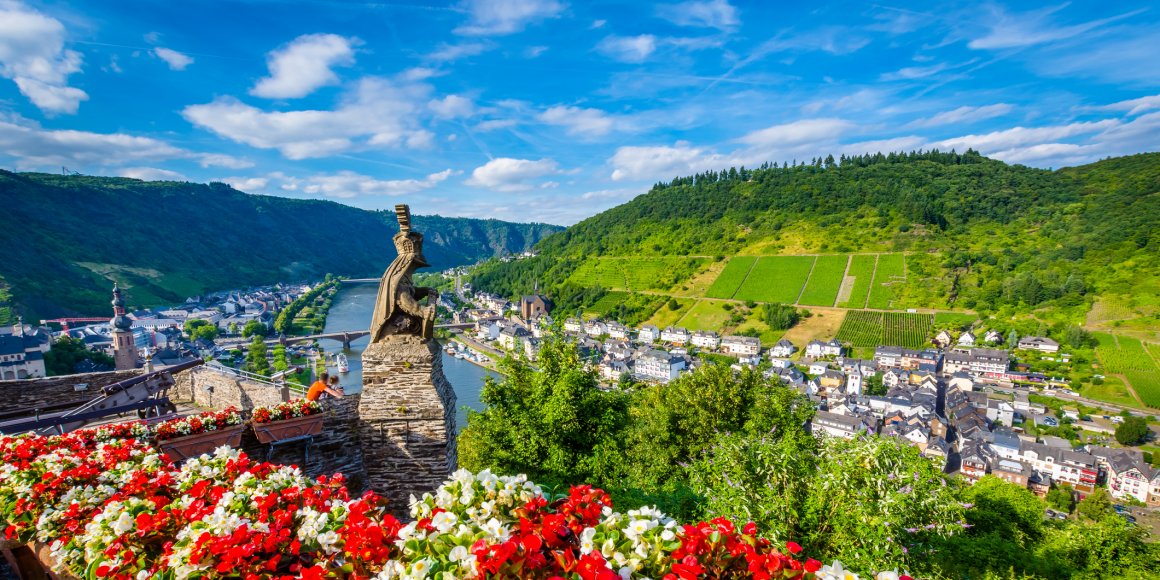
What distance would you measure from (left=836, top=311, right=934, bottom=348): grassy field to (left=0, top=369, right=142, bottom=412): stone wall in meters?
86.8

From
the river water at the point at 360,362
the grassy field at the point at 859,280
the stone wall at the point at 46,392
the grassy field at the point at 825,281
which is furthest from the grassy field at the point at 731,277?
the stone wall at the point at 46,392

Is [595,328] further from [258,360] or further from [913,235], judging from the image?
[913,235]

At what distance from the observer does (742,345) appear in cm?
7788

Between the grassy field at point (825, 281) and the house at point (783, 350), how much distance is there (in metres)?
18.0

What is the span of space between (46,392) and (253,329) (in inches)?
3290

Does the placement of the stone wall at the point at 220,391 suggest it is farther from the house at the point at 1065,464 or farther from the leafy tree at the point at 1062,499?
the house at the point at 1065,464

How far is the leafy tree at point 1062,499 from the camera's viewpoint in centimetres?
3209

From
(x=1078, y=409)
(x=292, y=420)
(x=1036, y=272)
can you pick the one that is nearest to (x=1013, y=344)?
(x=1078, y=409)

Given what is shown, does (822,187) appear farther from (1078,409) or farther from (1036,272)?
(1078,409)

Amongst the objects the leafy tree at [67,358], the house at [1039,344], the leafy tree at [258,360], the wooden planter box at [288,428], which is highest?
the wooden planter box at [288,428]

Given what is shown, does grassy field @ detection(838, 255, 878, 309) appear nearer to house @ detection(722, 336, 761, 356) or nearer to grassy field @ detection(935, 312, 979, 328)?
grassy field @ detection(935, 312, 979, 328)

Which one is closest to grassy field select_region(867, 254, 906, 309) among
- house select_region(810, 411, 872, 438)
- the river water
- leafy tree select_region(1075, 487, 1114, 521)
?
house select_region(810, 411, 872, 438)

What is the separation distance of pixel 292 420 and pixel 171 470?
1414mm

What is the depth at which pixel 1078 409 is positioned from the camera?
50.7 metres
